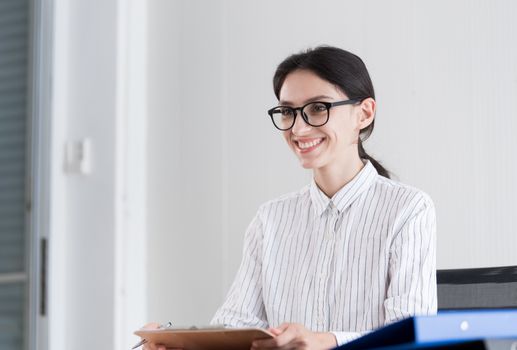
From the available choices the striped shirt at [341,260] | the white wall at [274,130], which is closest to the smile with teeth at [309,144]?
the striped shirt at [341,260]

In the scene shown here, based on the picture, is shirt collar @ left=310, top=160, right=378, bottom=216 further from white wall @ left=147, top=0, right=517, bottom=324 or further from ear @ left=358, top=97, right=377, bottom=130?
white wall @ left=147, top=0, right=517, bottom=324

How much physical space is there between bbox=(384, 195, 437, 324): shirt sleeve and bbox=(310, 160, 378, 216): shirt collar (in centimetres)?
16

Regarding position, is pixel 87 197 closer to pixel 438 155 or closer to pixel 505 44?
pixel 438 155

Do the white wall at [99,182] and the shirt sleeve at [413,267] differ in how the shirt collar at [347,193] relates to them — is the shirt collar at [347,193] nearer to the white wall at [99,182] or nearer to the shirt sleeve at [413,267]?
the shirt sleeve at [413,267]

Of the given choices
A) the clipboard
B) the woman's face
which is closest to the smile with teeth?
the woman's face

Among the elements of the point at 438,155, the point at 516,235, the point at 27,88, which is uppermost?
the point at 27,88

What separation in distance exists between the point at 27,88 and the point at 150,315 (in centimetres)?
97

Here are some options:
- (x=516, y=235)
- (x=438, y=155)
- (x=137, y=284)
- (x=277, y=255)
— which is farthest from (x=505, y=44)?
(x=137, y=284)

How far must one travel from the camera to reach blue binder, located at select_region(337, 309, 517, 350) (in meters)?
0.68

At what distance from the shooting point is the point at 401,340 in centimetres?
72

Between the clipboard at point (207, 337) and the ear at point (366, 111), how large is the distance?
30.6 inches

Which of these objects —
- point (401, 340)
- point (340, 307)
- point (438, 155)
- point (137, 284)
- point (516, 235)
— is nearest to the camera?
point (401, 340)

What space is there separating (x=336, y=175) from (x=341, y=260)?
212mm

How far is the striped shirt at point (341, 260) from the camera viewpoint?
62.4 inches
